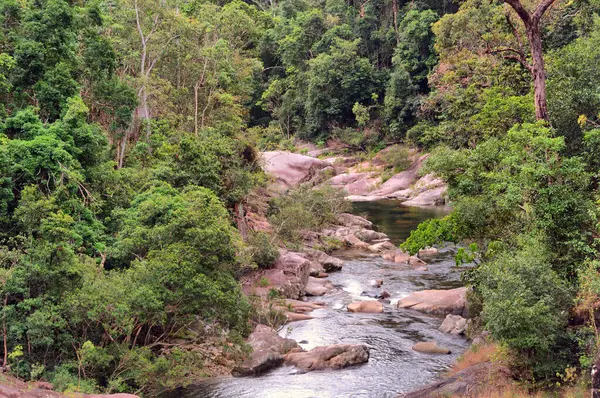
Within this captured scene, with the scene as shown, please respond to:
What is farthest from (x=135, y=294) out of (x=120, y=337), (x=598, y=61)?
(x=598, y=61)

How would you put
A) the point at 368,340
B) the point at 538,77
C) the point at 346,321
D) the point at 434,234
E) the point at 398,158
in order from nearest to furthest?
the point at 538,77, the point at 434,234, the point at 368,340, the point at 346,321, the point at 398,158

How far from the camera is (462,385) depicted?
559 inches

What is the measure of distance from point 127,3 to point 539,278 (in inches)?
1098

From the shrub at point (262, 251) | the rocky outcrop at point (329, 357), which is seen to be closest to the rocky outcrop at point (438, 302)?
the rocky outcrop at point (329, 357)

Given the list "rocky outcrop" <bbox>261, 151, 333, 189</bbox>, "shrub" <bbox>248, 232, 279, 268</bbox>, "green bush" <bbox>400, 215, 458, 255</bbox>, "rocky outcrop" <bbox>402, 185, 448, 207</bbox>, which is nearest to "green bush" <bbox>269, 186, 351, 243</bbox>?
"shrub" <bbox>248, 232, 279, 268</bbox>

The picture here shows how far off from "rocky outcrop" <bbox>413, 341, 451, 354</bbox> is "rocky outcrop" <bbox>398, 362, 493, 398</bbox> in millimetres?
3858

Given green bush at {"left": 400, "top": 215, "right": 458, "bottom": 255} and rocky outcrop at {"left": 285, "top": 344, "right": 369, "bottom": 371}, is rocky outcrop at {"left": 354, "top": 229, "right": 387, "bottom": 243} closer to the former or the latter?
green bush at {"left": 400, "top": 215, "right": 458, "bottom": 255}

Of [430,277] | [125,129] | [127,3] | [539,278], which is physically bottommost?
[430,277]

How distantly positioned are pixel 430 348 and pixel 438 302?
4988 mm

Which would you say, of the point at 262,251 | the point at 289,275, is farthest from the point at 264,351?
the point at 289,275

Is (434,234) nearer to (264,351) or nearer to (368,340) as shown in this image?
(368,340)

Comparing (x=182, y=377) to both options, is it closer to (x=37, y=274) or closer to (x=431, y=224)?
(x=37, y=274)

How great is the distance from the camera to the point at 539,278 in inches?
524

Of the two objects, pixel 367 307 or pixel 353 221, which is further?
pixel 353 221
